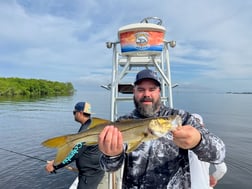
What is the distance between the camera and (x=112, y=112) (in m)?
6.68

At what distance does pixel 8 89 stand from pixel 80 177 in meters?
85.5

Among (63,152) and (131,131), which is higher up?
(131,131)

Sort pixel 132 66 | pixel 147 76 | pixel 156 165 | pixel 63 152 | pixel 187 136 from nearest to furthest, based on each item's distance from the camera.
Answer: pixel 187 136 < pixel 156 165 < pixel 63 152 < pixel 147 76 < pixel 132 66

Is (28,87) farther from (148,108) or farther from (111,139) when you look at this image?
(111,139)

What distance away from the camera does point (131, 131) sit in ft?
7.55

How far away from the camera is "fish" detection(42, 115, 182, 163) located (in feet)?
6.92

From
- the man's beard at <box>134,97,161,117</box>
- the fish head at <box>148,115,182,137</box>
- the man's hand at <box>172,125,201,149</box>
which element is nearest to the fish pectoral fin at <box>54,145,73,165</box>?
the man's beard at <box>134,97,161,117</box>

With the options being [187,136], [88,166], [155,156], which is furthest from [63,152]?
[88,166]

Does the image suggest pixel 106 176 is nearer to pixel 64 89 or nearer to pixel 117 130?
pixel 117 130

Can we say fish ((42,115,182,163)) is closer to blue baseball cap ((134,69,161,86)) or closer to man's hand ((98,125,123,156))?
man's hand ((98,125,123,156))

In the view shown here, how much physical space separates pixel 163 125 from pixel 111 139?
0.51 meters

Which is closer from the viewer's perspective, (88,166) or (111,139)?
(111,139)

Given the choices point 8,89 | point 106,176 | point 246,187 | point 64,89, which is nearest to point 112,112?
point 106,176

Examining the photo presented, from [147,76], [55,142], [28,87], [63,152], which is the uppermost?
[28,87]
